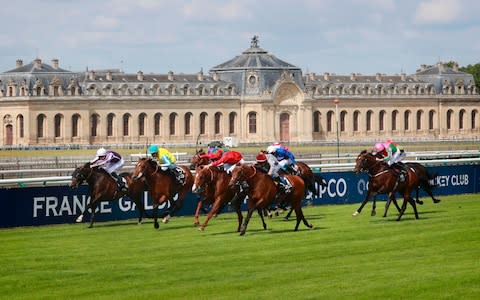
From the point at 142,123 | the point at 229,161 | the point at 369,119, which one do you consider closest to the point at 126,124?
the point at 142,123

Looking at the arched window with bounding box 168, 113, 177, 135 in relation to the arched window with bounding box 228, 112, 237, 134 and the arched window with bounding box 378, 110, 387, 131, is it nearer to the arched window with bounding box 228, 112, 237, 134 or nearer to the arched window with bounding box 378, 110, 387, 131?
the arched window with bounding box 228, 112, 237, 134

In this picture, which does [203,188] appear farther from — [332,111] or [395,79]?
[395,79]

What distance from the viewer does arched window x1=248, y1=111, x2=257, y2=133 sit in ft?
358

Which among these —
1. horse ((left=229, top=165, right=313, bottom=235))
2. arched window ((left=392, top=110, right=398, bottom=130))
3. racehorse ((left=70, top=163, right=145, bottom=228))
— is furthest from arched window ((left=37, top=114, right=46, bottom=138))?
horse ((left=229, top=165, right=313, bottom=235))

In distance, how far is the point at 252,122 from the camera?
10944cm

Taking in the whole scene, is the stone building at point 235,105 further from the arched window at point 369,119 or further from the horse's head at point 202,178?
the horse's head at point 202,178

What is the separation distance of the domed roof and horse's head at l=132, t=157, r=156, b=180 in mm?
81575

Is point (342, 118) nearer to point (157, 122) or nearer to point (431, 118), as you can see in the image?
point (431, 118)

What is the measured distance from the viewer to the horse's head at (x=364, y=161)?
2880 centimetres

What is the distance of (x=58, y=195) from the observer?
29562 millimetres

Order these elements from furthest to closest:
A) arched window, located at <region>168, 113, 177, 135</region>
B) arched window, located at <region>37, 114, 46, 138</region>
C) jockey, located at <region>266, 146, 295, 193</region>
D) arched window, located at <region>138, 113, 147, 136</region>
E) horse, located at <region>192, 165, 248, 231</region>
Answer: arched window, located at <region>168, 113, 177, 135</region>, arched window, located at <region>138, 113, 147, 136</region>, arched window, located at <region>37, 114, 46, 138</region>, horse, located at <region>192, 165, 248, 231</region>, jockey, located at <region>266, 146, 295, 193</region>

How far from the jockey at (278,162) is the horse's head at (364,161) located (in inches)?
60.8

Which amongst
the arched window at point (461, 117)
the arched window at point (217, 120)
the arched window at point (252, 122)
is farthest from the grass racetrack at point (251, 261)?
the arched window at point (461, 117)

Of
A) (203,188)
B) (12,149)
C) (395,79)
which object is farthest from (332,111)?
(203,188)
